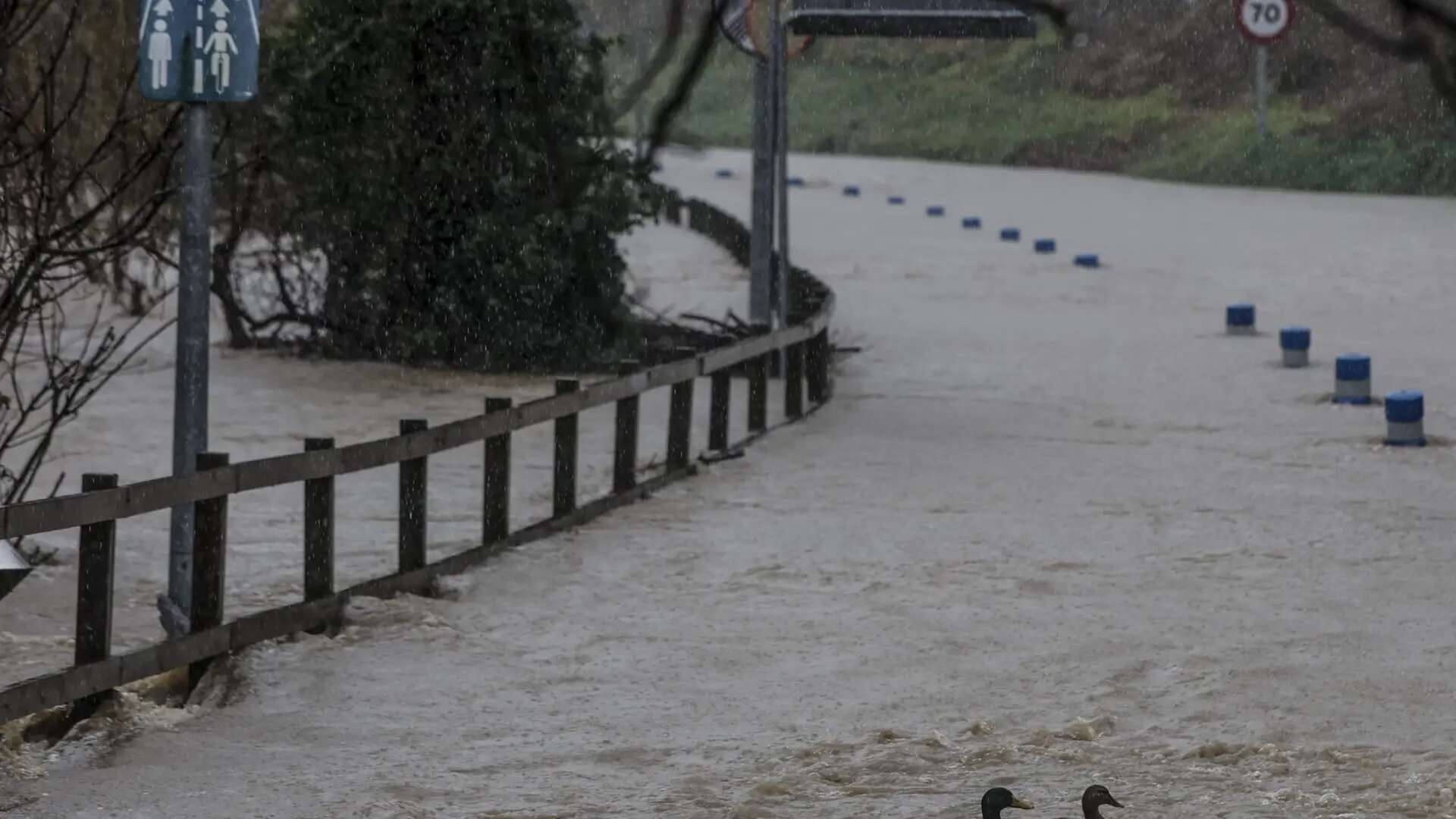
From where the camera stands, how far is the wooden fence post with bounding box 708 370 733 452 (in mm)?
14594

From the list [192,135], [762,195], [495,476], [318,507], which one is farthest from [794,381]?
[192,135]

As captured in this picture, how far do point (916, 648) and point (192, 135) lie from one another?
3362 millimetres

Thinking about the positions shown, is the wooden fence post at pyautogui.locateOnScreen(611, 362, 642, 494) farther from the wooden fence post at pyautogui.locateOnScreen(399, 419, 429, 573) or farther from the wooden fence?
the wooden fence post at pyautogui.locateOnScreen(399, 419, 429, 573)

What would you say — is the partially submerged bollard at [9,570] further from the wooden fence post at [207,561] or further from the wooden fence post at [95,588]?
the wooden fence post at [207,561]

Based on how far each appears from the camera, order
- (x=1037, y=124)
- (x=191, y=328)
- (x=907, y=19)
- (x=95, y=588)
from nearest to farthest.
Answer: (x=95, y=588), (x=191, y=328), (x=907, y=19), (x=1037, y=124)

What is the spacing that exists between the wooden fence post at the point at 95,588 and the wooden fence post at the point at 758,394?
8309 millimetres

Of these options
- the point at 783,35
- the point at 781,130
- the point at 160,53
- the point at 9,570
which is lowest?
the point at 9,570

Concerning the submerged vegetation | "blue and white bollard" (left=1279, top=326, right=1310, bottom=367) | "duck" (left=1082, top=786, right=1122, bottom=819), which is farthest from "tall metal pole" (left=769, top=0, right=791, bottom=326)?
the submerged vegetation

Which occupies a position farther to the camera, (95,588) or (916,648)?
(916,648)

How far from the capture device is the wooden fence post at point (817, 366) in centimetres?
1778

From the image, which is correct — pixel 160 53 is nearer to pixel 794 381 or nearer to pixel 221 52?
pixel 221 52

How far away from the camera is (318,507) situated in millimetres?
9266

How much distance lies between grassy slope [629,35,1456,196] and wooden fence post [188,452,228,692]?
32207 mm

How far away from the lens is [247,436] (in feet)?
53.1
